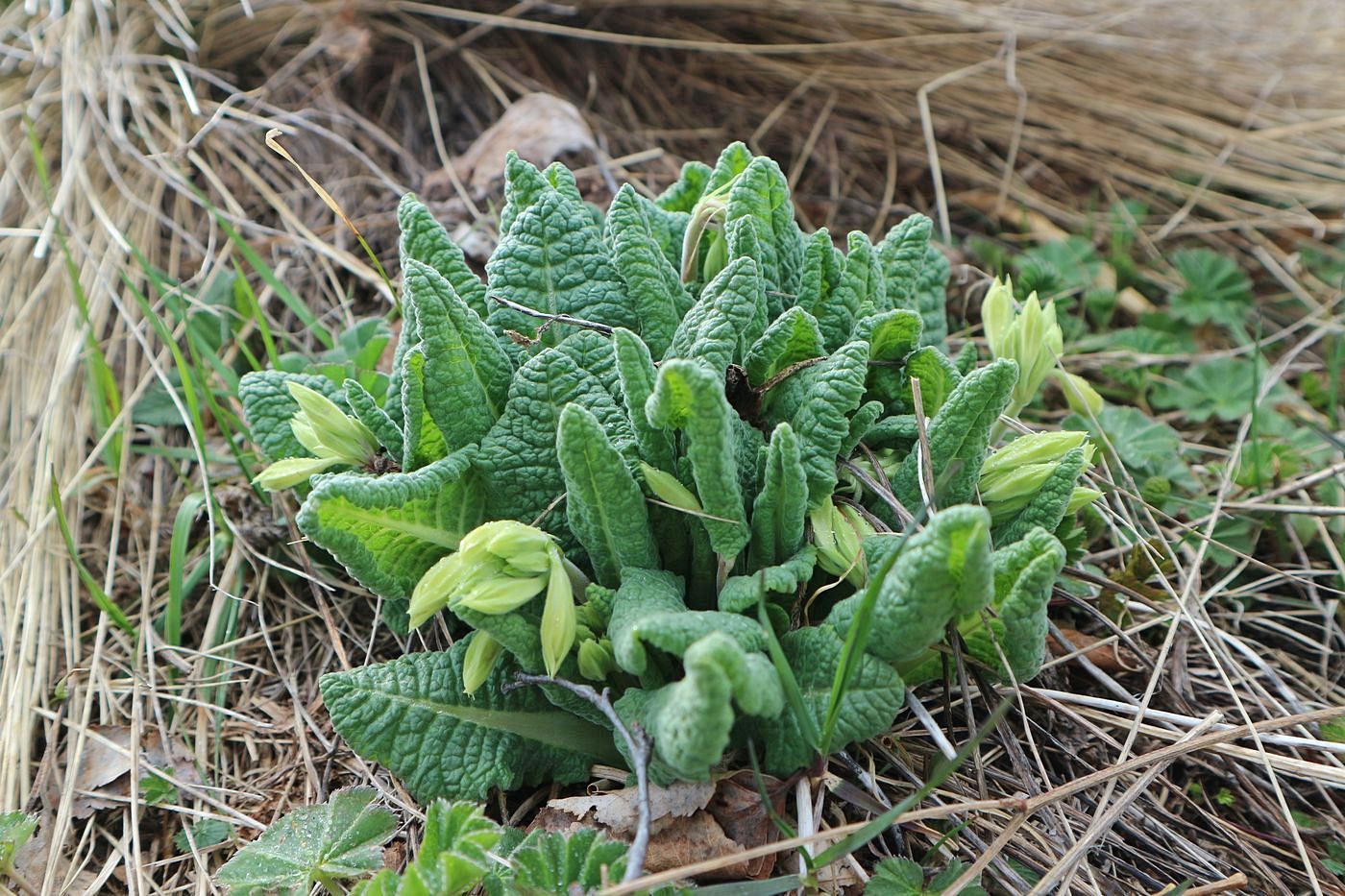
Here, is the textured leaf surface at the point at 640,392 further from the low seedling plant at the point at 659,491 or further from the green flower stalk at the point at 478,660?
the green flower stalk at the point at 478,660

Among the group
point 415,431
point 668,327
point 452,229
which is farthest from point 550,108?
point 415,431

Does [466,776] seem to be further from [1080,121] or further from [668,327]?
[1080,121]

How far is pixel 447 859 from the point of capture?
1452 millimetres

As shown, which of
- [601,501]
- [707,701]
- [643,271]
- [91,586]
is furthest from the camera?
[91,586]

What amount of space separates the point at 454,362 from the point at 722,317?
44 cm

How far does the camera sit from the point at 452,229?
3.03 metres

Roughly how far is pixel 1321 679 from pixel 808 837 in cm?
135

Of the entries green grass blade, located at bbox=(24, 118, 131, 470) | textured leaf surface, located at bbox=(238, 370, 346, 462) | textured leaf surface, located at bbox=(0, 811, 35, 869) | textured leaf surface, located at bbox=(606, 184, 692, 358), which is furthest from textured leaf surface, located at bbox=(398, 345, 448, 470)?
green grass blade, located at bbox=(24, 118, 131, 470)

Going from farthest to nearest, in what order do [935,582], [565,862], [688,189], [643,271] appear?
[688,189] < [643,271] < [565,862] < [935,582]

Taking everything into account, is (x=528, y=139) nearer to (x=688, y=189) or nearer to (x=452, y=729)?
(x=688, y=189)

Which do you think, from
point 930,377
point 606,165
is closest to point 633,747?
point 930,377

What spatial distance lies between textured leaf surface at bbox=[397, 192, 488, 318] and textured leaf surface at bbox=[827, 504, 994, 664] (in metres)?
0.93

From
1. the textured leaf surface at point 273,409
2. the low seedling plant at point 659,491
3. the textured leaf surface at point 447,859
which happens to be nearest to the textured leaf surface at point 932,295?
the low seedling plant at point 659,491

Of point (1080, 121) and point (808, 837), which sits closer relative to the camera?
point (808, 837)
